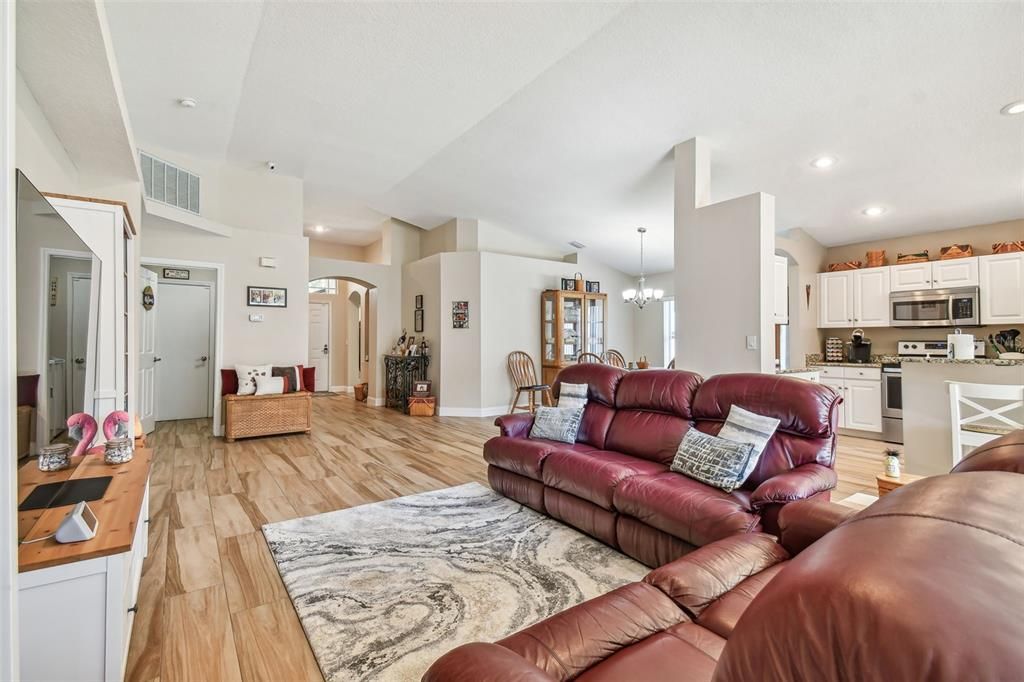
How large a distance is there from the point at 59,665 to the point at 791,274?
6.80 meters

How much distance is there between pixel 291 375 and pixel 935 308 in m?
7.45

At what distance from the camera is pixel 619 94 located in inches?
147

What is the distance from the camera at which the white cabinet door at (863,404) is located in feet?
16.9

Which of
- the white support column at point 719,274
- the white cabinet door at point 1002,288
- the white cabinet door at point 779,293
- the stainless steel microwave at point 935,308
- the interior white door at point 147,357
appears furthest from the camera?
the interior white door at point 147,357

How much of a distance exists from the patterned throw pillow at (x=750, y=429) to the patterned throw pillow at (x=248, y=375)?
16.8 feet

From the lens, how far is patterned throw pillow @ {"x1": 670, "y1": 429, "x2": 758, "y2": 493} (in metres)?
2.32

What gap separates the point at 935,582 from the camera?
1.19ft

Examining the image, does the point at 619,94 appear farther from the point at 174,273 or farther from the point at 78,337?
the point at 174,273

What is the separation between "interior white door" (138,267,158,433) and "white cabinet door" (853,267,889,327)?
8.43 metres

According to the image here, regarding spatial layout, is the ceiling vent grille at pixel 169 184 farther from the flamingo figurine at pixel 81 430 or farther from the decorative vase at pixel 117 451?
the flamingo figurine at pixel 81 430

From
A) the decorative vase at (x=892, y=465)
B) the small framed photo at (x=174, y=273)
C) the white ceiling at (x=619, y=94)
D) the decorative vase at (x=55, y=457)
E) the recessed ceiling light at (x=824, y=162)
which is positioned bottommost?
the decorative vase at (x=892, y=465)

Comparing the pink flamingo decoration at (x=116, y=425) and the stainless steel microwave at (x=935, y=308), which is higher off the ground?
the stainless steel microwave at (x=935, y=308)

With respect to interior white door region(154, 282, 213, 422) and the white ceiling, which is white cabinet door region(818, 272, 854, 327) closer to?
the white ceiling

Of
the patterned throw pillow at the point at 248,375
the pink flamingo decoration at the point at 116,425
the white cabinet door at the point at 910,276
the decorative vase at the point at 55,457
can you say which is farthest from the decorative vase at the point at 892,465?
the patterned throw pillow at the point at 248,375
